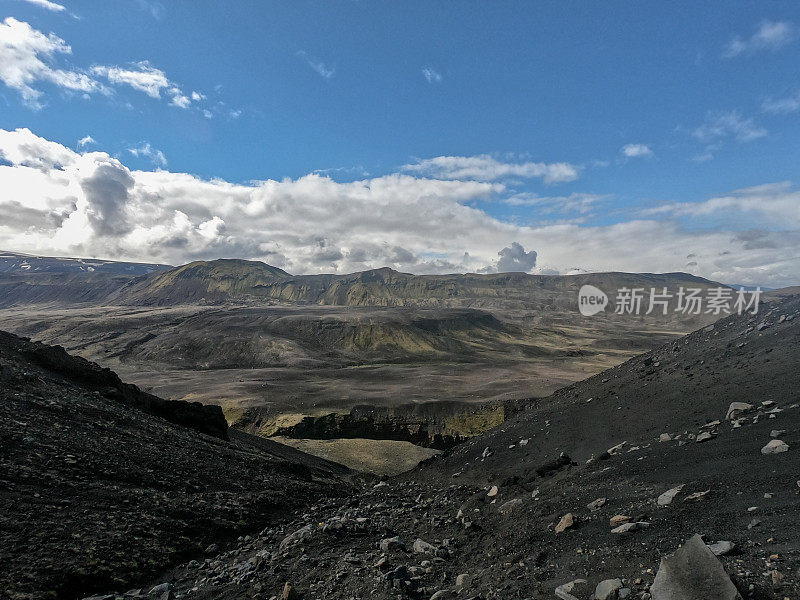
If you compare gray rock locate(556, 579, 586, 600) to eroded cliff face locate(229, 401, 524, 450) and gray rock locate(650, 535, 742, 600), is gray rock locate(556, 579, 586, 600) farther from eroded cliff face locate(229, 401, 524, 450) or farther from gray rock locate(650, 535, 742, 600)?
eroded cliff face locate(229, 401, 524, 450)

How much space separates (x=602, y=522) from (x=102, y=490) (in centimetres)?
1524

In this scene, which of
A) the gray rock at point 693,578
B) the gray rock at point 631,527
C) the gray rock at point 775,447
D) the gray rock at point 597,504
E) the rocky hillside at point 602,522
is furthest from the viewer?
the gray rock at point 775,447

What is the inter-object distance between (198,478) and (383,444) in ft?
118

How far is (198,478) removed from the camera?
1714cm

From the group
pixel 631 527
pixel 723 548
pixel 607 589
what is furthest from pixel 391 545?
pixel 723 548

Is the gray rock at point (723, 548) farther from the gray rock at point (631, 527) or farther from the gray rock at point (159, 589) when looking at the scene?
the gray rock at point (159, 589)

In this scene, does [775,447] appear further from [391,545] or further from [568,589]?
[391,545]

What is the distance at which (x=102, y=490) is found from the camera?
13242 mm

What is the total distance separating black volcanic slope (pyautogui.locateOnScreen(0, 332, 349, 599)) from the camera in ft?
32.5

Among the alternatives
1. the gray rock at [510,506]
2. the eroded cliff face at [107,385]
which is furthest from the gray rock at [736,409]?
the eroded cliff face at [107,385]

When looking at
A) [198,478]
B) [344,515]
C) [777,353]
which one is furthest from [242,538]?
[777,353]

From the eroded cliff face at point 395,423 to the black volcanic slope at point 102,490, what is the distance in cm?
3977

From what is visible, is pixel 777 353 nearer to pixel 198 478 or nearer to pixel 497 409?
pixel 198 478

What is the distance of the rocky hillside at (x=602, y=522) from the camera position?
651 centimetres
